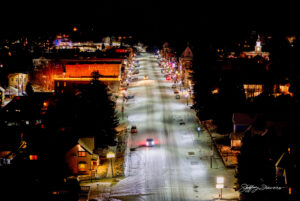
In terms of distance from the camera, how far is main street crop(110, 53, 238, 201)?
23.3m

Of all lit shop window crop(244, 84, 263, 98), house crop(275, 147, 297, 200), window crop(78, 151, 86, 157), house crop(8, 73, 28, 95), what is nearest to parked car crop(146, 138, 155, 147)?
window crop(78, 151, 86, 157)

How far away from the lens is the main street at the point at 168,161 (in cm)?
2327

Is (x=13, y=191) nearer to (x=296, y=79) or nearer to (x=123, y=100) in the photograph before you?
(x=123, y=100)

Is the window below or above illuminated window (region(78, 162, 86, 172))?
above

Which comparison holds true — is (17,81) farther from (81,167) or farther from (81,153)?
(81,167)

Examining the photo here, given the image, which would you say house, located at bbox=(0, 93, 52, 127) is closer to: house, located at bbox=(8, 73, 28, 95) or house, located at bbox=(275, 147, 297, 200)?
house, located at bbox=(8, 73, 28, 95)

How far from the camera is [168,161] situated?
28531 millimetres

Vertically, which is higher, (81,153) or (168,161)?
(81,153)

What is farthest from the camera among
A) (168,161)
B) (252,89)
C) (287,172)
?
(252,89)

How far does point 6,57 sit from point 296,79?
53425 millimetres

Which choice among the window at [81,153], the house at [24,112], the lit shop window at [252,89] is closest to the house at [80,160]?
the window at [81,153]

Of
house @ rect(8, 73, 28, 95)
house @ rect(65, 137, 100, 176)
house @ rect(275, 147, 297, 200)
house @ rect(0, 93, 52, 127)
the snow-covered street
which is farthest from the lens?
house @ rect(8, 73, 28, 95)
